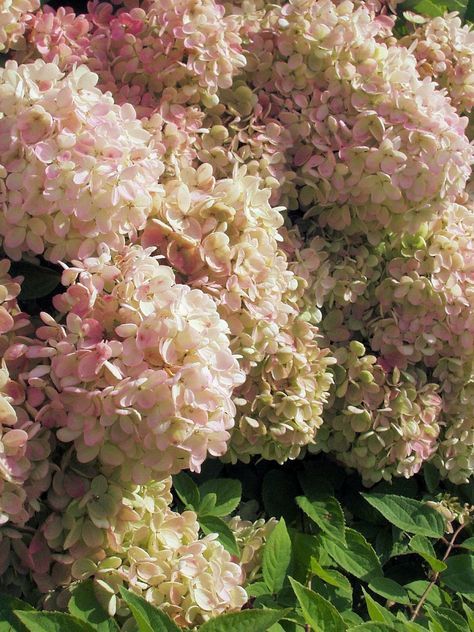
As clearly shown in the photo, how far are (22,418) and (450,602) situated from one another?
886 millimetres

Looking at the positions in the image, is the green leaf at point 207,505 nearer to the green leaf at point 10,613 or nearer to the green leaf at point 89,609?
the green leaf at point 89,609

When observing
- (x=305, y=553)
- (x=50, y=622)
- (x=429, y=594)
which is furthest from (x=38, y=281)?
(x=429, y=594)

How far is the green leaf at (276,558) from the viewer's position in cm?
139

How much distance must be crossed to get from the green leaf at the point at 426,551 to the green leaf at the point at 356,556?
7cm

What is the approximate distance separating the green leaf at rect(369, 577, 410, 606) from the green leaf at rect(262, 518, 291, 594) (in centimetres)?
17

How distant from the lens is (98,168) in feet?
3.96

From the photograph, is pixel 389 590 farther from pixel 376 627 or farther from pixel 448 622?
pixel 376 627

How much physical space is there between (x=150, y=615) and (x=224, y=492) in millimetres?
533

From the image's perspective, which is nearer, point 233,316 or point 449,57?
point 233,316

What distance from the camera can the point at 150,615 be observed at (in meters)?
1.05

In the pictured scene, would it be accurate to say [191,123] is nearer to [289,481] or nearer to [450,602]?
[289,481]

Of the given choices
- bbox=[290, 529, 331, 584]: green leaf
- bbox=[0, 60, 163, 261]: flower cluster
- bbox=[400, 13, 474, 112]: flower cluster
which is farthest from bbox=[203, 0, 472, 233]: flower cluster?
bbox=[290, 529, 331, 584]: green leaf

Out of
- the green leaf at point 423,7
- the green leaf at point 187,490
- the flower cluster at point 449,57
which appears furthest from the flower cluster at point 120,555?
the green leaf at point 423,7

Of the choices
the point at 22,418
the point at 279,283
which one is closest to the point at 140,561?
the point at 22,418
